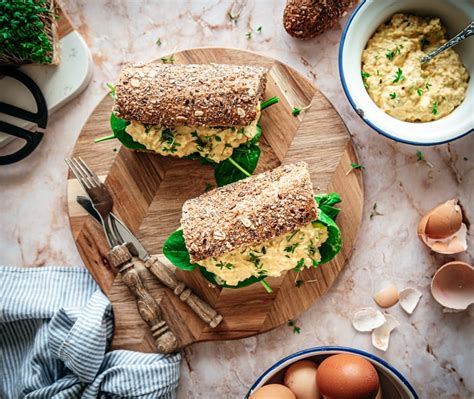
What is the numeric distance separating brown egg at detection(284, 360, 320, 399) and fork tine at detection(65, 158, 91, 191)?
116 cm

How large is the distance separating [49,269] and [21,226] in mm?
248

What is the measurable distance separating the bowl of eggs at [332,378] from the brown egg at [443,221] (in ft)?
1.86

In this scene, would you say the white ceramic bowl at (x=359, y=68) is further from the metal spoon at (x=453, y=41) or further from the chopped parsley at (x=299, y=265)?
the chopped parsley at (x=299, y=265)

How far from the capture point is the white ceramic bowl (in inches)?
84.4

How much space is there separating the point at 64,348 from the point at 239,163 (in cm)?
108

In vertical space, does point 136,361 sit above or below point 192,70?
below

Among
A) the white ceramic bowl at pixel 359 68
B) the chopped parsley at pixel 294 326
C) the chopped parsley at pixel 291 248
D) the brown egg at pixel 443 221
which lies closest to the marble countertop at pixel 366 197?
the chopped parsley at pixel 294 326

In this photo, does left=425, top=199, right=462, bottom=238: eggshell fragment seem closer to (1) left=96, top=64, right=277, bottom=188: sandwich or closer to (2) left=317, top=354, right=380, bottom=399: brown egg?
(2) left=317, top=354, right=380, bottom=399: brown egg

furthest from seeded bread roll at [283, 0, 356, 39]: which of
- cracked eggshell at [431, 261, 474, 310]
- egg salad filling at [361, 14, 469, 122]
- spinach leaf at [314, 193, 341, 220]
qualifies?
cracked eggshell at [431, 261, 474, 310]

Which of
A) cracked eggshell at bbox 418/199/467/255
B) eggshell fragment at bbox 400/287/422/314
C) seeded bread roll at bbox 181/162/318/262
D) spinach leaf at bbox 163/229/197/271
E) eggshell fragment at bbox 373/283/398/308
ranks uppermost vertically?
seeded bread roll at bbox 181/162/318/262

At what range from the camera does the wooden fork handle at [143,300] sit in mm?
2383

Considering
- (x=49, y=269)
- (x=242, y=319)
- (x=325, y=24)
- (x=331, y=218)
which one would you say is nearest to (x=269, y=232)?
(x=331, y=218)

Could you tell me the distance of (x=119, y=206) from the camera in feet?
8.00

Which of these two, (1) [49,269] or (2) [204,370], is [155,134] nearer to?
(1) [49,269]
